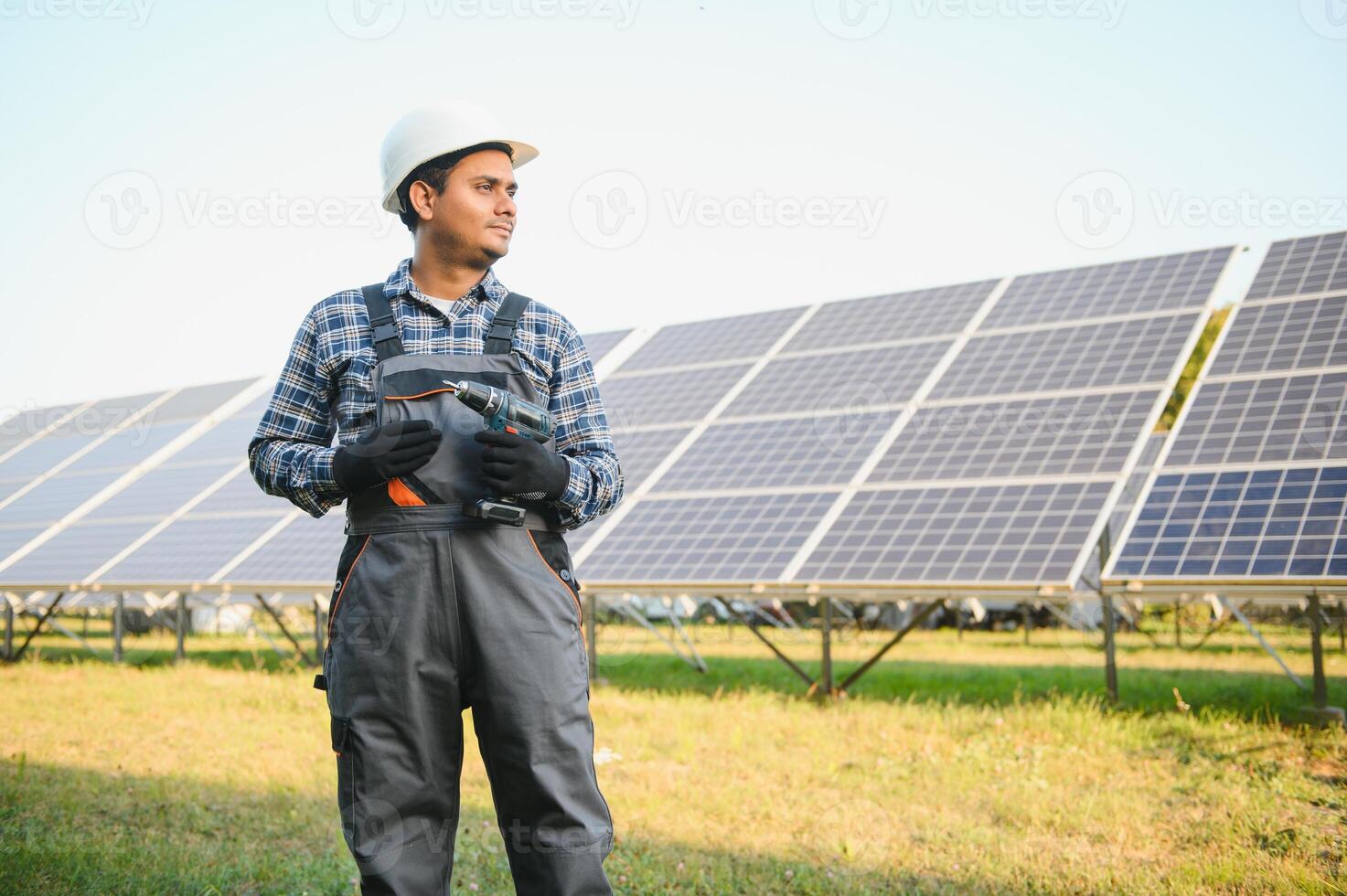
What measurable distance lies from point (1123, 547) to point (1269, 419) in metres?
2.02

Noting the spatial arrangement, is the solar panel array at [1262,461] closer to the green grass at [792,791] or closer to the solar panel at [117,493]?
the green grass at [792,791]

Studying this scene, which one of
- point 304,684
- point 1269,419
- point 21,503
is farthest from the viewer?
point 21,503

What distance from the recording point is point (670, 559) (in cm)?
968

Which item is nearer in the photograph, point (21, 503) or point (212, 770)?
point (212, 770)

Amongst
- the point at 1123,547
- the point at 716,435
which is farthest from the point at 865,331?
the point at 1123,547

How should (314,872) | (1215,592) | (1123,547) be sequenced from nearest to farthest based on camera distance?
(314,872)
(1215,592)
(1123,547)

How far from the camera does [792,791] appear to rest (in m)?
6.13

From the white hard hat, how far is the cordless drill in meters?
0.55

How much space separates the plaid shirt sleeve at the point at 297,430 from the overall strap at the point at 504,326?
1.31ft

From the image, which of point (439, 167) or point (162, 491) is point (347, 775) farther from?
point (162, 491)

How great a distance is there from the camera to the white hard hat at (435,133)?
2.41 m

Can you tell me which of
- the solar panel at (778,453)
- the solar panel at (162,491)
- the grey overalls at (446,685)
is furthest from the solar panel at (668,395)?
the grey overalls at (446,685)

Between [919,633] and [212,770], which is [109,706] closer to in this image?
[212,770]

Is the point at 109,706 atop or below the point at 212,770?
below
